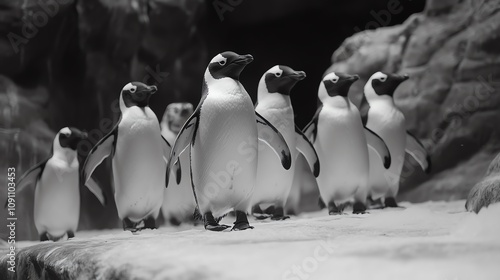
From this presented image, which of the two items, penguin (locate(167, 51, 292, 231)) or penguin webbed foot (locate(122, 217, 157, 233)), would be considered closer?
penguin (locate(167, 51, 292, 231))

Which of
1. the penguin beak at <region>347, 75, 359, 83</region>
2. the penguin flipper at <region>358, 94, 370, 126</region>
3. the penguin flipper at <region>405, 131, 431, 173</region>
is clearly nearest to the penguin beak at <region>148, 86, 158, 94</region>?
the penguin beak at <region>347, 75, 359, 83</region>

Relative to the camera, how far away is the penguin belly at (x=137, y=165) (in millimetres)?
3977

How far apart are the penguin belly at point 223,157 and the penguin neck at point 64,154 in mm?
1700

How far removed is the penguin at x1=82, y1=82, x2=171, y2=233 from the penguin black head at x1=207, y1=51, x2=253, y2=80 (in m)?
0.87

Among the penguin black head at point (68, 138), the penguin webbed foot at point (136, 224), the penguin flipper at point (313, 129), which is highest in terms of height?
the penguin black head at point (68, 138)

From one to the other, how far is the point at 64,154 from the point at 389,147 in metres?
2.58

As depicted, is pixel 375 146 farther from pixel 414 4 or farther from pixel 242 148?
pixel 414 4

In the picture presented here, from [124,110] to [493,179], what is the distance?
2384 mm

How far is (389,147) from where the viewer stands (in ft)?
16.5

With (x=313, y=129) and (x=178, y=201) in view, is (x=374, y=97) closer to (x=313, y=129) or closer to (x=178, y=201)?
(x=313, y=129)

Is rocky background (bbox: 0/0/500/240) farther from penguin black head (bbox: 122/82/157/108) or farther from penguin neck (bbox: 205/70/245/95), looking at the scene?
penguin neck (bbox: 205/70/245/95)

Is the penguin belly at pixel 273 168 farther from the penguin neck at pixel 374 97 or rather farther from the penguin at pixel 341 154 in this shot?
the penguin neck at pixel 374 97

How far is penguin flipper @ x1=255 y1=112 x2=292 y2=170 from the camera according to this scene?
3379mm

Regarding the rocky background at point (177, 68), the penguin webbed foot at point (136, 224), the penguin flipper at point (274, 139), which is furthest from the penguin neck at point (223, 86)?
the rocky background at point (177, 68)
